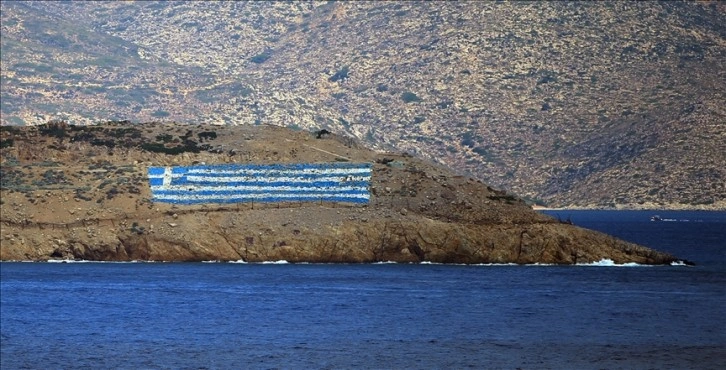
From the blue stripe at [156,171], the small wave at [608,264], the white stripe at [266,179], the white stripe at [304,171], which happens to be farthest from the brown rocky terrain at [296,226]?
the white stripe at [266,179]

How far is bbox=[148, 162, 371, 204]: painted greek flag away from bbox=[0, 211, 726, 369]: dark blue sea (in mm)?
7178

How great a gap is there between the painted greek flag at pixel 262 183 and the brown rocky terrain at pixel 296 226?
1144 millimetres

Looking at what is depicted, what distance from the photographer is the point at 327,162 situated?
110250 mm

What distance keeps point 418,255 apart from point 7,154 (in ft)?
114

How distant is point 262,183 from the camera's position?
351ft

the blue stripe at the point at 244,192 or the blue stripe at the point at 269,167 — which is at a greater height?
the blue stripe at the point at 269,167

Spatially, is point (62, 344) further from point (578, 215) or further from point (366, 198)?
point (578, 215)

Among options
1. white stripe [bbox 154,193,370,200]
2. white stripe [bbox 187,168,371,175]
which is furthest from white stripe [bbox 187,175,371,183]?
white stripe [bbox 154,193,370,200]

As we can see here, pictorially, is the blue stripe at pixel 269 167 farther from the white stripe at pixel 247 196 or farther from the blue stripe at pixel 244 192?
the white stripe at pixel 247 196

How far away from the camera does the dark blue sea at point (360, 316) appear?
56.6 m

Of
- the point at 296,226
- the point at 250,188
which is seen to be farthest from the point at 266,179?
the point at 296,226

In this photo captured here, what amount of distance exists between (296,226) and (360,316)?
29.2 m

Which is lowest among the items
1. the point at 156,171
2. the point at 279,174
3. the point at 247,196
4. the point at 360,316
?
the point at 360,316

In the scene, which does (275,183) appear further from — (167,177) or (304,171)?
(167,177)
